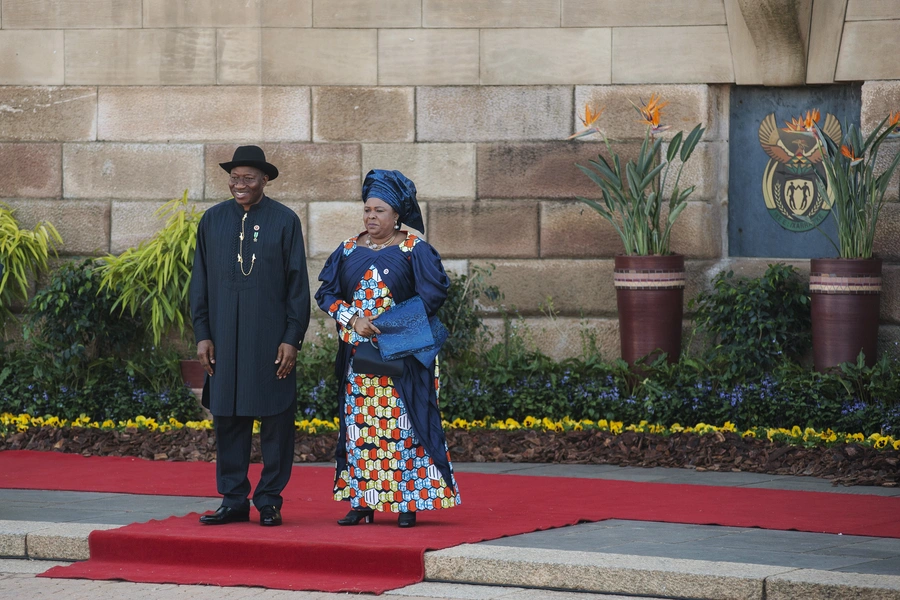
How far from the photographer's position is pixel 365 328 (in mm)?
6488

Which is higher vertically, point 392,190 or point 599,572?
point 392,190

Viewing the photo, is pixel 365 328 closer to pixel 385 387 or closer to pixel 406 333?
pixel 406 333

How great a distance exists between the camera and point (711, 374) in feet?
31.9

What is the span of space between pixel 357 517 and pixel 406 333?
0.93 meters

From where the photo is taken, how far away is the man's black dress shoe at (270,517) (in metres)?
6.56

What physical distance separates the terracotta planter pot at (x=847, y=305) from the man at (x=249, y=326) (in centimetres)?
406

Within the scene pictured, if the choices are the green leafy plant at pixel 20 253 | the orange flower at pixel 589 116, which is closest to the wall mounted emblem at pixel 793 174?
the orange flower at pixel 589 116

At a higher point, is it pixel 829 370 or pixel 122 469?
pixel 829 370

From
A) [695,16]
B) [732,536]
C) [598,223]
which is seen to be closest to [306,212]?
[598,223]

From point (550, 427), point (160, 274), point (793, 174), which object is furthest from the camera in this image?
point (793, 174)

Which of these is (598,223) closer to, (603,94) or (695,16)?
(603,94)

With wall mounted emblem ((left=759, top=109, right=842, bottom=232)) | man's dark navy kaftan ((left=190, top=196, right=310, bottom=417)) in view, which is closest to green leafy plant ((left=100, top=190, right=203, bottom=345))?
man's dark navy kaftan ((left=190, top=196, right=310, bottom=417))

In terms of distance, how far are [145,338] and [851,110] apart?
566 centimetres

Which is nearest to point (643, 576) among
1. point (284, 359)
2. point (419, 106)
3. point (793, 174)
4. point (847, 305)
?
point (284, 359)
